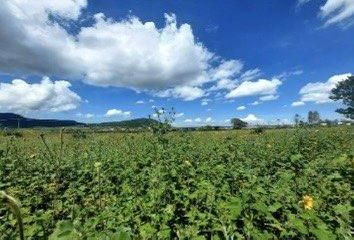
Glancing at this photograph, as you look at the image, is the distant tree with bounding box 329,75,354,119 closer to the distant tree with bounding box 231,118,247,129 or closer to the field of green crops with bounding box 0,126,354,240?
the distant tree with bounding box 231,118,247,129

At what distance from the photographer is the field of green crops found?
11.0 ft

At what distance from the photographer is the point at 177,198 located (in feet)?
16.1

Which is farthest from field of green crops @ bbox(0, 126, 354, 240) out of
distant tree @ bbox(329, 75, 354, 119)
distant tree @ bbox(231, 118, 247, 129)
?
distant tree @ bbox(329, 75, 354, 119)

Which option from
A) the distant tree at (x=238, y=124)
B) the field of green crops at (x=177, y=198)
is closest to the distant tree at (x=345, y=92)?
the distant tree at (x=238, y=124)

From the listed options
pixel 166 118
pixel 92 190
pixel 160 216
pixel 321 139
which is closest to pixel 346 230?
pixel 160 216

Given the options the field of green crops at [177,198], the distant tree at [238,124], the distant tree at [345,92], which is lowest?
the field of green crops at [177,198]

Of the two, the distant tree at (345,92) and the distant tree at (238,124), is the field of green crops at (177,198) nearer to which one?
the distant tree at (238,124)

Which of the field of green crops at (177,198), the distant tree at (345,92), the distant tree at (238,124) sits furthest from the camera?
the distant tree at (345,92)

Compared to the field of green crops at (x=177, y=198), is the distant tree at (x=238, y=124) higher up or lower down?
higher up

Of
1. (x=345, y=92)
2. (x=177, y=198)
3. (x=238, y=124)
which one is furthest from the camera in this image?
(x=345, y=92)

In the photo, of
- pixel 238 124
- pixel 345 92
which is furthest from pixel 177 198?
pixel 345 92

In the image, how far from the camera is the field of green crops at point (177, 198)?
132 inches

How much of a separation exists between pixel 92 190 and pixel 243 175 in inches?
92.8

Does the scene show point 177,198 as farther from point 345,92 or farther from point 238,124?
point 345,92
